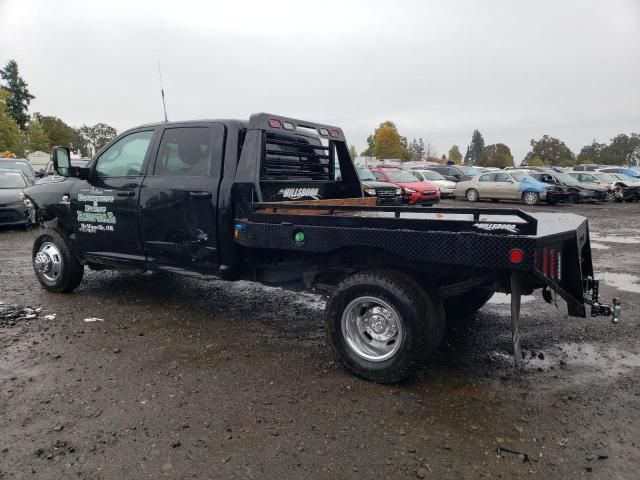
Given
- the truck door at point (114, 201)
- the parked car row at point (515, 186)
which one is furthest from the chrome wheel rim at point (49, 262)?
Answer: the parked car row at point (515, 186)

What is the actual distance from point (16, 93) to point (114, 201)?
83.0m

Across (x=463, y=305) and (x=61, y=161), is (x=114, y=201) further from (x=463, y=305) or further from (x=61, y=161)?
(x=463, y=305)

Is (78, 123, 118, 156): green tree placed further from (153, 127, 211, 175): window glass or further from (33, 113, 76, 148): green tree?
(153, 127, 211, 175): window glass

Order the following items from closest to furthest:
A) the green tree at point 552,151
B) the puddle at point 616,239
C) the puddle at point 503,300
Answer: the puddle at point 503,300
the puddle at point 616,239
the green tree at point 552,151

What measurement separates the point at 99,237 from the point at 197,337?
1847mm

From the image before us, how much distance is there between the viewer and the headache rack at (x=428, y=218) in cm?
311

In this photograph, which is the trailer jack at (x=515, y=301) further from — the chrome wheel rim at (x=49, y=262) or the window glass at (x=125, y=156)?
the chrome wheel rim at (x=49, y=262)

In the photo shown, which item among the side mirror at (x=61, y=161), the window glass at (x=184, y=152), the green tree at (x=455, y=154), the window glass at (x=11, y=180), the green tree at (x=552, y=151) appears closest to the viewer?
the window glass at (x=184, y=152)

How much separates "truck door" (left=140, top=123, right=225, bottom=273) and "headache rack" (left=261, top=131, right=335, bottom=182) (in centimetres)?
48

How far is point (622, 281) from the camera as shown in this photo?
270 inches

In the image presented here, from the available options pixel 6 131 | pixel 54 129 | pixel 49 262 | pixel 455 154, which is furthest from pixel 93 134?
pixel 49 262

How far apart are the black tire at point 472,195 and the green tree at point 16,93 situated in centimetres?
7249

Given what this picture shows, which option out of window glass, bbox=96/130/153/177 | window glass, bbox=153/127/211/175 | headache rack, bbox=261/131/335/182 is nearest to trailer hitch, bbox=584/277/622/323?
headache rack, bbox=261/131/335/182

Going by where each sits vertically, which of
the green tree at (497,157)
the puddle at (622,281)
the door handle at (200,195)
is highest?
the green tree at (497,157)
